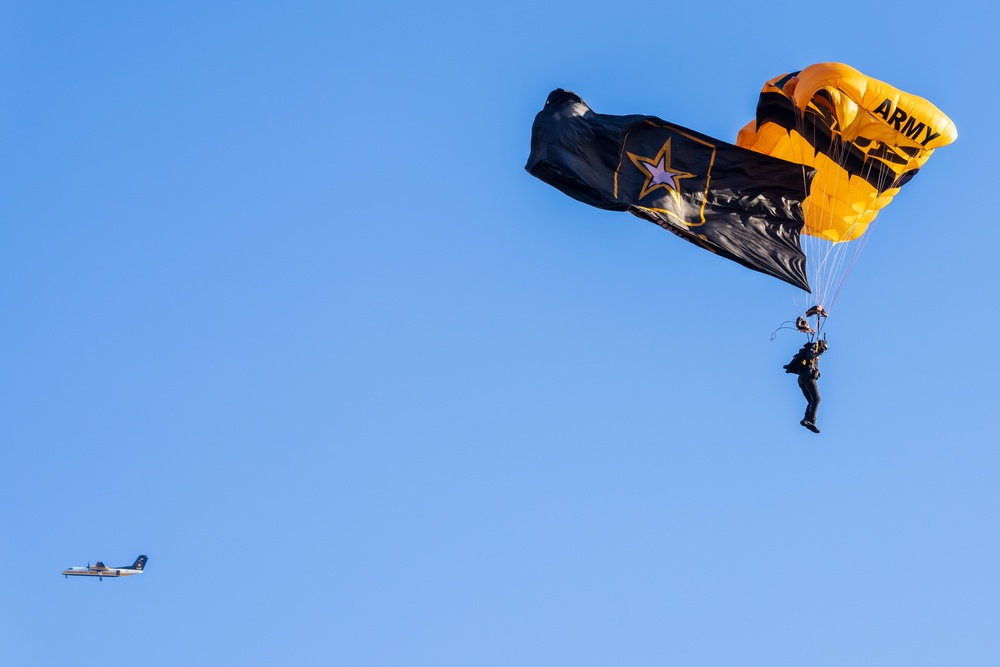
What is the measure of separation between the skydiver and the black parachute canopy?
105 centimetres

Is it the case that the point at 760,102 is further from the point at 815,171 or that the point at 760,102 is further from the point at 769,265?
the point at 769,265

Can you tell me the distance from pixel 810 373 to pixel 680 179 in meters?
3.64

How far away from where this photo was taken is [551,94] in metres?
20.8

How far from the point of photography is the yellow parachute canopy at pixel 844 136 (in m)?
20.9

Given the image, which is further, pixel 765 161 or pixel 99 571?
pixel 99 571

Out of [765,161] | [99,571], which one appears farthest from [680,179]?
[99,571]

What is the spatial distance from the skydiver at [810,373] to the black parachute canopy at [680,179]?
105 centimetres

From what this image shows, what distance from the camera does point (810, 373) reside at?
835 inches

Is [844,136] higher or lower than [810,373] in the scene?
higher

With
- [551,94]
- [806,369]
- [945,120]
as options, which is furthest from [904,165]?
[551,94]

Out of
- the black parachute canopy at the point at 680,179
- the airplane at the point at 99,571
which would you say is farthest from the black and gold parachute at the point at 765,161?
the airplane at the point at 99,571

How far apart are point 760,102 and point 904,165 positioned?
265 cm

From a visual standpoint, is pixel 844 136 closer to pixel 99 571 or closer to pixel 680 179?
pixel 680 179

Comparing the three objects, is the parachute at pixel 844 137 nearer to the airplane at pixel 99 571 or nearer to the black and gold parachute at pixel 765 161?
the black and gold parachute at pixel 765 161
